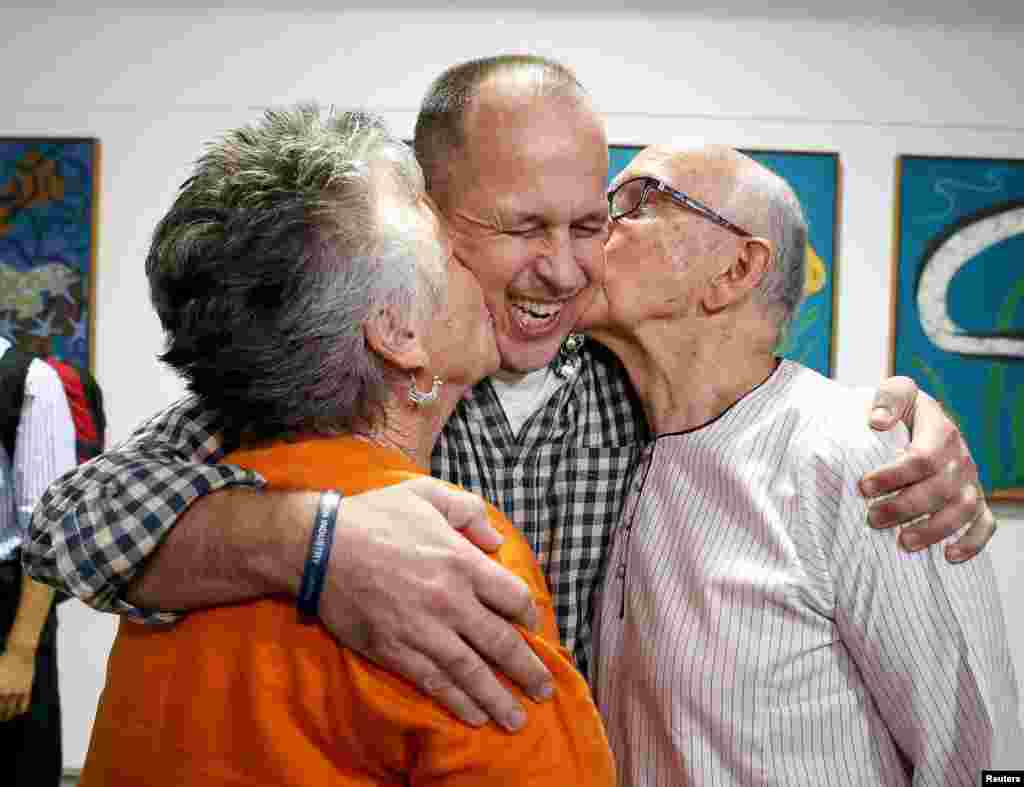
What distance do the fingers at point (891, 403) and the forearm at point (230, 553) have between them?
77 centimetres

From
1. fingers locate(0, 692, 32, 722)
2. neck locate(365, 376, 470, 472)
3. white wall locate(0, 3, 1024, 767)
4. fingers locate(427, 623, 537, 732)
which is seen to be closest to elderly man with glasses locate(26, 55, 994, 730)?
fingers locate(427, 623, 537, 732)

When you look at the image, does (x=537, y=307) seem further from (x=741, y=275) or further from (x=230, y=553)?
(x=230, y=553)

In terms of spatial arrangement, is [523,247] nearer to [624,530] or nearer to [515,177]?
[515,177]

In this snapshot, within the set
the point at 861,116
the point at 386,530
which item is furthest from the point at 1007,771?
the point at 861,116

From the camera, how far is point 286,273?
3.39 ft

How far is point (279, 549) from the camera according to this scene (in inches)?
40.1

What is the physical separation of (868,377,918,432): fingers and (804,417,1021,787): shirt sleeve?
48 mm

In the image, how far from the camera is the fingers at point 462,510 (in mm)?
1030

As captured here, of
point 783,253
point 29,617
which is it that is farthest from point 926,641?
point 29,617

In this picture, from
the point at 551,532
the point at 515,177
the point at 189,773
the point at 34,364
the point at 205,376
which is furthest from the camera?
the point at 34,364

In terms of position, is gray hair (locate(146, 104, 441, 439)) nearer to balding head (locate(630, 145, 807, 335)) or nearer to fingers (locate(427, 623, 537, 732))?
fingers (locate(427, 623, 537, 732))

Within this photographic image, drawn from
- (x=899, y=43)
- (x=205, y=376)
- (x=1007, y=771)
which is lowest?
(x=1007, y=771)

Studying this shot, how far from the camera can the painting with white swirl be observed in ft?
11.0

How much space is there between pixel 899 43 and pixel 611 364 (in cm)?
223
